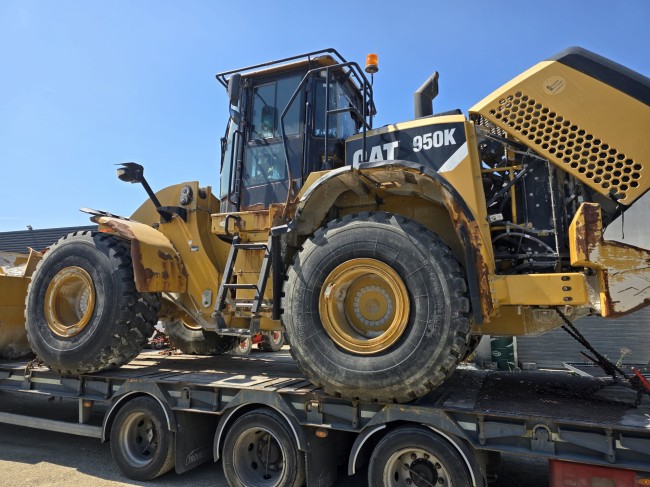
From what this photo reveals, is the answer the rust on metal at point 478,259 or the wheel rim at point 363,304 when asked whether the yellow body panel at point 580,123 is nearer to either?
the rust on metal at point 478,259

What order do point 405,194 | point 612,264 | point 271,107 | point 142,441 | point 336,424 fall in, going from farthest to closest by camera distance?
point 271,107, point 142,441, point 405,194, point 336,424, point 612,264

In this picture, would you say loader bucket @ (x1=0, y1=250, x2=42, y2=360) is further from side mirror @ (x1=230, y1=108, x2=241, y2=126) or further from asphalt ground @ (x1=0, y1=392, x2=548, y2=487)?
side mirror @ (x1=230, y1=108, x2=241, y2=126)

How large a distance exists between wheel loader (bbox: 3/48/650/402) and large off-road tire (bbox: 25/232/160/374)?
0.07 ft

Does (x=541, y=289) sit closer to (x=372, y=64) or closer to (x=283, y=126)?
(x=372, y=64)

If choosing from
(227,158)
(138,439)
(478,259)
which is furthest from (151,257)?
(478,259)

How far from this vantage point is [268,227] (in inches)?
213

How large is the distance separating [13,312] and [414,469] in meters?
6.36

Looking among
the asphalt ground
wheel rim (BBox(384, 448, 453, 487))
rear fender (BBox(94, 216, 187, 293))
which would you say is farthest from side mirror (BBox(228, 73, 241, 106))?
the asphalt ground

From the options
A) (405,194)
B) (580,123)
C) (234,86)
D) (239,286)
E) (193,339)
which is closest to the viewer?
(580,123)

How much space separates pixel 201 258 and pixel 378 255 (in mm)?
2810

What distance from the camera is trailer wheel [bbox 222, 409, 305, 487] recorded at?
454cm

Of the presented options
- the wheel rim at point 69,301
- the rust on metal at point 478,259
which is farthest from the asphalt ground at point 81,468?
the rust on metal at point 478,259

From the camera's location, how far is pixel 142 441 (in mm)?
5516

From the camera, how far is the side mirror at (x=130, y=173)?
19.8 feet
